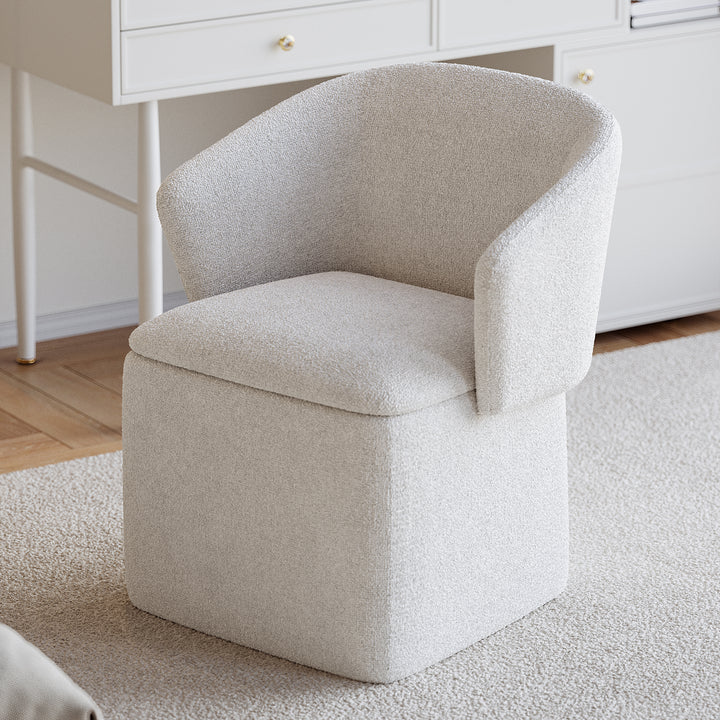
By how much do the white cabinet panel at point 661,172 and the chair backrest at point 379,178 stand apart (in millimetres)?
890

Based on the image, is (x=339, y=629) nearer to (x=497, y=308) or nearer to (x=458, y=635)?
(x=458, y=635)

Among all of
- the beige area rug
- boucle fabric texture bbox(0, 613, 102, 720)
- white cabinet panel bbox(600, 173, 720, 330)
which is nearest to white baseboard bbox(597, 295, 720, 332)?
white cabinet panel bbox(600, 173, 720, 330)

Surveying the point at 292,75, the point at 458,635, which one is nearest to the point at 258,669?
the point at 458,635

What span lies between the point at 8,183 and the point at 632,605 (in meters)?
1.62

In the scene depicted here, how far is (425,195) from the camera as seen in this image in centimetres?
197

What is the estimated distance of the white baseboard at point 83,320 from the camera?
2973 millimetres

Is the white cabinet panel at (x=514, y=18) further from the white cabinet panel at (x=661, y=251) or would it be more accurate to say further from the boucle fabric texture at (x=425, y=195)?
the boucle fabric texture at (x=425, y=195)

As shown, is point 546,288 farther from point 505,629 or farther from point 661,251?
point 661,251

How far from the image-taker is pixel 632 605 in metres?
1.90

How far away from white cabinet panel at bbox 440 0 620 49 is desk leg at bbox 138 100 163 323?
Result: 564mm

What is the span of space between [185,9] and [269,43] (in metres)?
0.16

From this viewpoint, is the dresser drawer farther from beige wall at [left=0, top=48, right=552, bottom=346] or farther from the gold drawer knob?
beige wall at [left=0, top=48, right=552, bottom=346]

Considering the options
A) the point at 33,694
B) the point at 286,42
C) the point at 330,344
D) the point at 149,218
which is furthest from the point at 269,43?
the point at 33,694

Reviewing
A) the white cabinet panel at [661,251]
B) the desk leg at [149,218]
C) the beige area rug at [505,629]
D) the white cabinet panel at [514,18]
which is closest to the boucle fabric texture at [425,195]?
the beige area rug at [505,629]
